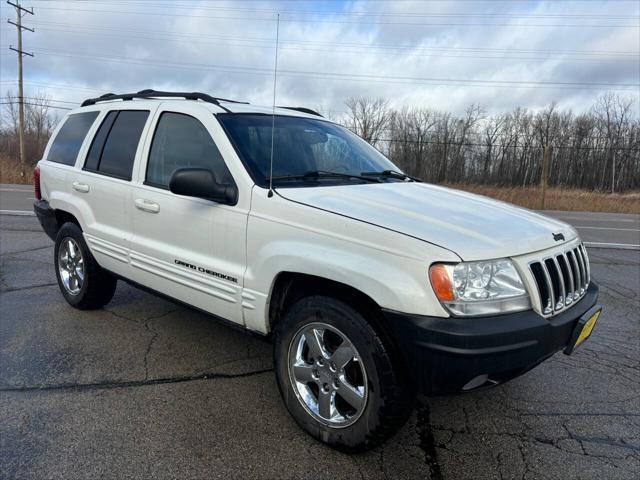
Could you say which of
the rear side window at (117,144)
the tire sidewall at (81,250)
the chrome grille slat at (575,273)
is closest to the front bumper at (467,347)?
the chrome grille slat at (575,273)

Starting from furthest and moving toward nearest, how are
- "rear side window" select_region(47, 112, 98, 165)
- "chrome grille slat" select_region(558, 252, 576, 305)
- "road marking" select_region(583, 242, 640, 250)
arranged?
"road marking" select_region(583, 242, 640, 250), "rear side window" select_region(47, 112, 98, 165), "chrome grille slat" select_region(558, 252, 576, 305)

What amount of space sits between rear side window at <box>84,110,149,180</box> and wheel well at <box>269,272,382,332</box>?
1.75 meters

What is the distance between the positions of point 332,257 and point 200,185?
0.94m

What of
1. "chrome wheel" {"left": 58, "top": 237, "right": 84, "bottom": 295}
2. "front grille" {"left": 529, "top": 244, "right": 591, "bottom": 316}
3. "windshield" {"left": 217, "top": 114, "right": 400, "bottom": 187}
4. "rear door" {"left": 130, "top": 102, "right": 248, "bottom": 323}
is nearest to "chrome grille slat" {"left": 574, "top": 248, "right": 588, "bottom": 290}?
"front grille" {"left": 529, "top": 244, "right": 591, "bottom": 316}

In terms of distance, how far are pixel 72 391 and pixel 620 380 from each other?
3809 mm

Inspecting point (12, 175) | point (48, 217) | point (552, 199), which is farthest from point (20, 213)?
point (552, 199)

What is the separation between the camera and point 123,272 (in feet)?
12.8

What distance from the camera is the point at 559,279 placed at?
250cm

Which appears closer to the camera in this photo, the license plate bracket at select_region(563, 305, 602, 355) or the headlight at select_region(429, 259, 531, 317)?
the headlight at select_region(429, 259, 531, 317)

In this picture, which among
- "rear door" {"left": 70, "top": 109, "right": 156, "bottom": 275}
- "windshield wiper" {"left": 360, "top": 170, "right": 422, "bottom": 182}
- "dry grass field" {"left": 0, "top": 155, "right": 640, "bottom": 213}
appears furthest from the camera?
"dry grass field" {"left": 0, "top": 155, "right": 640, "bottom": 213}

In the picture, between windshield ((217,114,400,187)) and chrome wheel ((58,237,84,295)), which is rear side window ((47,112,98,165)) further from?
windshield ((217,114,400,187))

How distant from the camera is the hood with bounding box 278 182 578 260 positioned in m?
2.28

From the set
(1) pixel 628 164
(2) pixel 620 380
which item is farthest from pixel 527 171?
(2) pixel 620 380

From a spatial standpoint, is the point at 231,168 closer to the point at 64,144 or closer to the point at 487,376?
the point at 487,376
